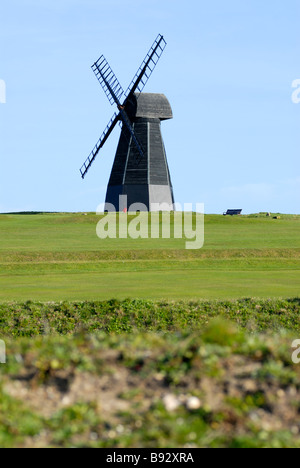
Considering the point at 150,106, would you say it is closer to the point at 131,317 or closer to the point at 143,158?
the point at 143,158

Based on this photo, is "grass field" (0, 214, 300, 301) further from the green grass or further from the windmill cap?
the windmill cap

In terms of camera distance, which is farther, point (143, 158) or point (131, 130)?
point (143, 158)

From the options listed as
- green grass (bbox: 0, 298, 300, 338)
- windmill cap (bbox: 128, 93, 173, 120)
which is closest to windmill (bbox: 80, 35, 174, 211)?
windmill cap (bbox: 128, 93, 173, 120)

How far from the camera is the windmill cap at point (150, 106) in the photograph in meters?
67.4

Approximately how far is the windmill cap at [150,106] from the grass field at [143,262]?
449 inches

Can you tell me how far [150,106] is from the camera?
68500mm

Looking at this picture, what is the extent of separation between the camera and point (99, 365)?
8.73 metres

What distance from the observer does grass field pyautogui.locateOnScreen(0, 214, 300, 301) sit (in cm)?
2272

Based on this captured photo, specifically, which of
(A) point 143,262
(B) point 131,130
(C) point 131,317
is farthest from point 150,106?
(C) point 131,317

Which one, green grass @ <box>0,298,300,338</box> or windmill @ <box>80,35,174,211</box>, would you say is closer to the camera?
green grass @ <box>0,298,300,338</box>

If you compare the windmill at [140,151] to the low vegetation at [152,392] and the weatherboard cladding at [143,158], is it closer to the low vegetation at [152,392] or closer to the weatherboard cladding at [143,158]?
the weatherboard cladding at [143,158]

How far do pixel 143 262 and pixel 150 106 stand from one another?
33705 millimetres

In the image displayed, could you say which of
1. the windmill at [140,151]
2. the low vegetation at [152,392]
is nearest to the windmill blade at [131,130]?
the windmill at [140,151]

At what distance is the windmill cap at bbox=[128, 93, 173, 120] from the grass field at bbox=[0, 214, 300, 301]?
11397 mm
